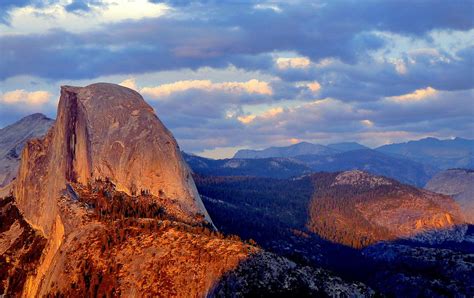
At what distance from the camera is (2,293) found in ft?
593

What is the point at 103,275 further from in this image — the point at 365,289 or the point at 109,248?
the point at 365,289

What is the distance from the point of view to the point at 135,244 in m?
149

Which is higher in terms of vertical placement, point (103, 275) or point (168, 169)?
point (168, 169)

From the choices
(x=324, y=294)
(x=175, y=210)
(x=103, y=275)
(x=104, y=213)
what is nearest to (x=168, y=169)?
(x=175, y=210)

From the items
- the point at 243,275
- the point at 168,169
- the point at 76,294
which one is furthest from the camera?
the point at 168,169

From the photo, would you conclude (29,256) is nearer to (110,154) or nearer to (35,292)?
(35,292)

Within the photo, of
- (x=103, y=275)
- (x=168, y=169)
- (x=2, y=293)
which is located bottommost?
(x=2, y=293)

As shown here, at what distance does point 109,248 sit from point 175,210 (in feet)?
123

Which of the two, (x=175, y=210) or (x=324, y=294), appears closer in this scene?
(x=324, y=294)

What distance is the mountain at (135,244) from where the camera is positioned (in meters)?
136

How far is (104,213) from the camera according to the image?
557 ft

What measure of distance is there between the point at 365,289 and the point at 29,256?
90499mm

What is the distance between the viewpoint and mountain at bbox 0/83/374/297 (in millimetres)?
135875

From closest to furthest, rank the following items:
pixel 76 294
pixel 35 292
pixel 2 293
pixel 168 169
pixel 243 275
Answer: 1. pixel 243 275
2. pixel 76 294
3. pixel 35 292
4. pixel 2 293
5. pixel 168 169
